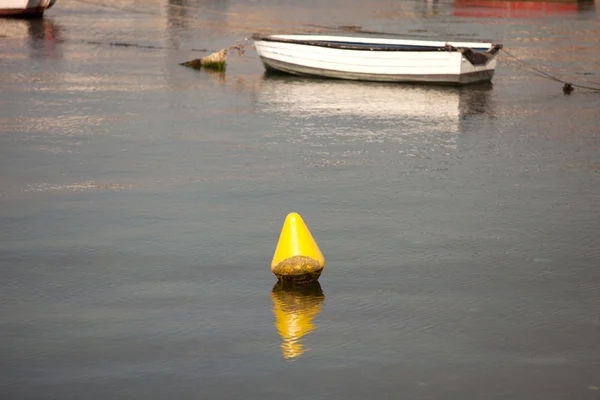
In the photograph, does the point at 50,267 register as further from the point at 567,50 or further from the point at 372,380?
the point at 567,50

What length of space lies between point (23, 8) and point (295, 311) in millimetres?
44085

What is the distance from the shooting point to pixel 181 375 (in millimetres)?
10148

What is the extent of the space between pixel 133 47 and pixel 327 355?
98.5 ft

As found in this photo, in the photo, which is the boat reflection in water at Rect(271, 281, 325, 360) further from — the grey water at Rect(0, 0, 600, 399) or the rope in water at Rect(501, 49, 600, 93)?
the rope in water at Rect(501, 49, 600, 93)

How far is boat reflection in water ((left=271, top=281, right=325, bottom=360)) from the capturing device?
11.1 metres

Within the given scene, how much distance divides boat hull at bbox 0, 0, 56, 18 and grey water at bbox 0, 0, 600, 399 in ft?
72.1

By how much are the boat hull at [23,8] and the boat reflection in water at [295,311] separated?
141 feet

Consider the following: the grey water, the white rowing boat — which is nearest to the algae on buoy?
the grey water

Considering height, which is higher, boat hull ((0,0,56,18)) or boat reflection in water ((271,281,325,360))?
boat hull ((0,0,56,18))

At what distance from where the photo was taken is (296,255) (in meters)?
12.7

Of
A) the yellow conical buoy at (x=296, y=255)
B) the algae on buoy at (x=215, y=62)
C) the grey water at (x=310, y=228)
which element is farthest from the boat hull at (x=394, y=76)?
the yellow conical buoy at (x=296, y=255)

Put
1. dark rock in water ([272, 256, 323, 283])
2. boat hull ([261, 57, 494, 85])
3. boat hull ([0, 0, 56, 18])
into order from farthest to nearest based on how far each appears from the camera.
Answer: boat hull ([0, 0, 56, 18])
boat hull ([261, 57, 494, 85])
dark rock in water ([272, 256, 323, 283])

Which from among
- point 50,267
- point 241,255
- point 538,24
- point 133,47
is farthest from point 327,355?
point 538,24

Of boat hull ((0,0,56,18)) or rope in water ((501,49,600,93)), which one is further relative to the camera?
boat hull ((0,0,56,18))
